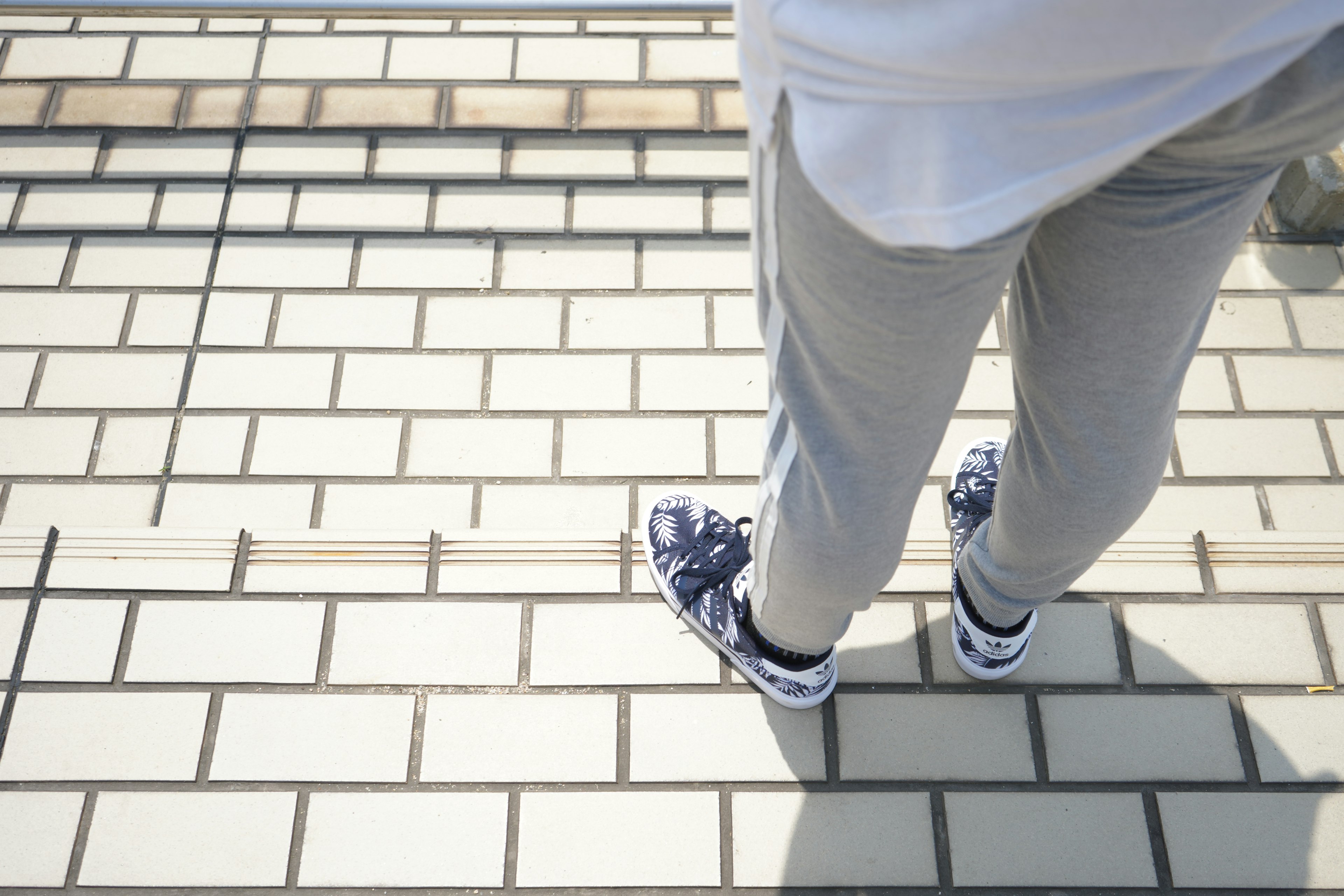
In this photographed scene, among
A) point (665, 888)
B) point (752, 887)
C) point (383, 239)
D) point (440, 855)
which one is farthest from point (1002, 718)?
point (383, 239)

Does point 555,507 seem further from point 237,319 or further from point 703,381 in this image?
point 237,319

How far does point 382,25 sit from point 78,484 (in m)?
1.34

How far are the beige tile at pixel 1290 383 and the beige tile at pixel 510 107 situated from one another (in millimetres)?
1613

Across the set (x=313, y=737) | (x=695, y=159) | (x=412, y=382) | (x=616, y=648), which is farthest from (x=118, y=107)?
(x=616, y=648)

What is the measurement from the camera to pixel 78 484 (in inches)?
68.7

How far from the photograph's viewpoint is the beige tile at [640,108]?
7.11 ft

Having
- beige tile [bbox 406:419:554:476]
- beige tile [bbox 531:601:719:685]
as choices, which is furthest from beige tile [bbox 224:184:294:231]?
beige tile [bbox 531:601:719:685]

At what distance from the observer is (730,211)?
207 centimetres

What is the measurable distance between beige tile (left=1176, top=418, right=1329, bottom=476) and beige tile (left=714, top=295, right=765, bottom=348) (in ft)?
2.89

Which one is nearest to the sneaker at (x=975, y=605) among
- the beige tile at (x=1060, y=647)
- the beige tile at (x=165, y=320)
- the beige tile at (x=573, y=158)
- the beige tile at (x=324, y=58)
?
the beige tile at (x=1060, y=647)

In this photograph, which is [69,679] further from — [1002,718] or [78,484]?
[1002,718]

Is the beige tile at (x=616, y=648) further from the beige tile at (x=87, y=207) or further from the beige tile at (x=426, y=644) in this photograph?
the beige tile at (x=87, y=207)

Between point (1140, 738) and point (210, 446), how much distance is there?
5.90ft

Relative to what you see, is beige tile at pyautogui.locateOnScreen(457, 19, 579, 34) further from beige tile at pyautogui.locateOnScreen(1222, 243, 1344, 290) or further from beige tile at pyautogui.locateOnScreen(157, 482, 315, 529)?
beige tile at pyautogui.locateOnScreen(1222, 243, 1344, 290)
